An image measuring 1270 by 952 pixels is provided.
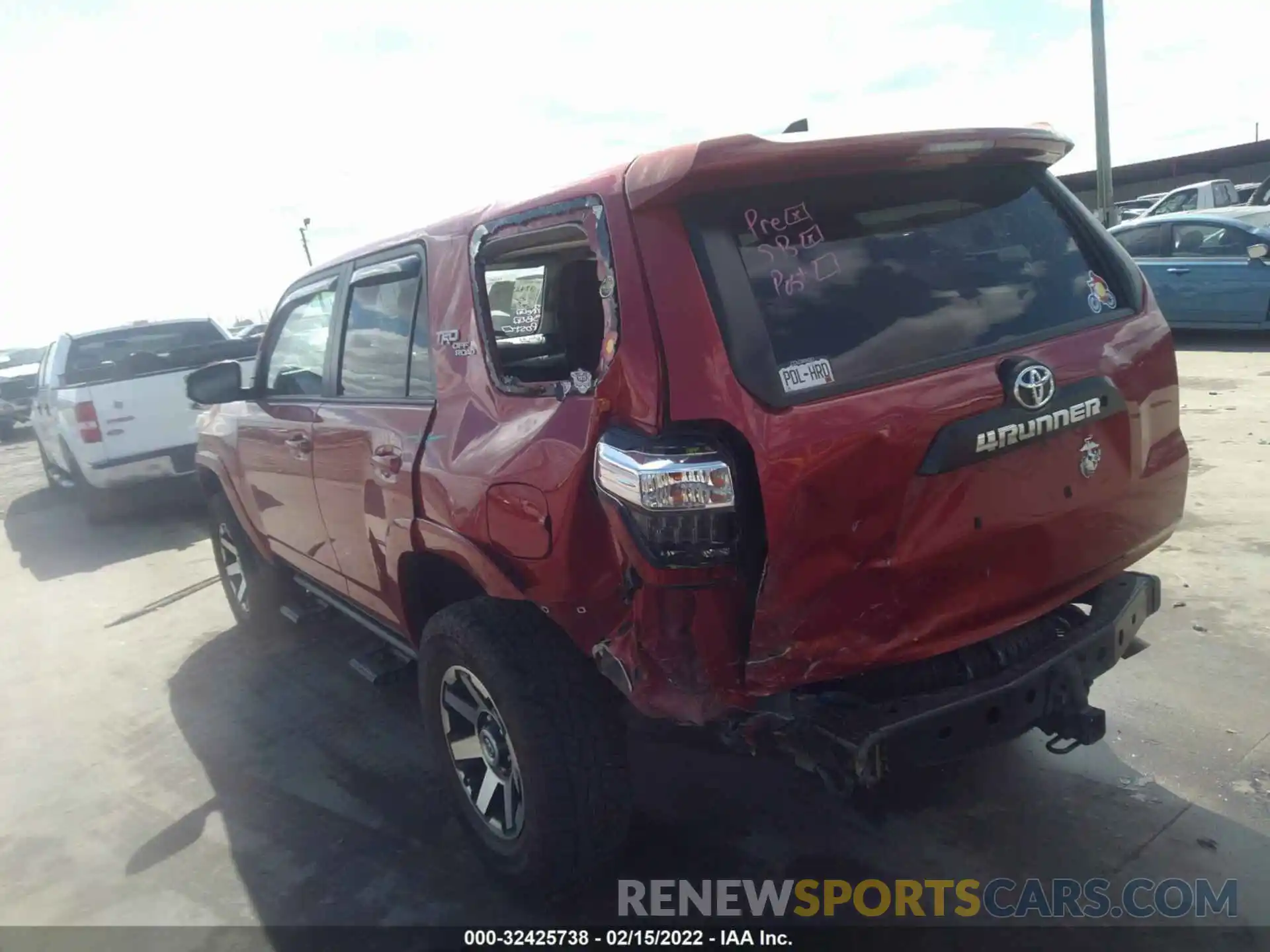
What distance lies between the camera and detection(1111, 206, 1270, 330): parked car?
34.0 feet

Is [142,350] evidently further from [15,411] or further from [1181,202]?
[1181,202]

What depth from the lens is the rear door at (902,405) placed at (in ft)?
7.06

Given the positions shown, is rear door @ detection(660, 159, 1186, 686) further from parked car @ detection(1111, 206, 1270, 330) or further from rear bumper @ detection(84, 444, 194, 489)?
parked car @ detection(1111, 206, 1270, 330)

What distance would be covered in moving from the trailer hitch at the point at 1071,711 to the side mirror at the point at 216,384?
3.60 metres

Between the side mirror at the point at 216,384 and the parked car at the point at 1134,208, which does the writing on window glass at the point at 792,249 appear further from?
the parked car at the point at 1134,208

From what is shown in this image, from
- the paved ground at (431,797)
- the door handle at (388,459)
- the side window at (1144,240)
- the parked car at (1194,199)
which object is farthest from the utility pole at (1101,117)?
the door handle at (388,459)

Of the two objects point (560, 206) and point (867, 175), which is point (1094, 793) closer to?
point (867, 175)

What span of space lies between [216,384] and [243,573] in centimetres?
139

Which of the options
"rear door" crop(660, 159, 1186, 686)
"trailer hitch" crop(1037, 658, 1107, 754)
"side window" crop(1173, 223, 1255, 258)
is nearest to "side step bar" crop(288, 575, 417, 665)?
"rear door" crop(660, 159, 1186, 686)

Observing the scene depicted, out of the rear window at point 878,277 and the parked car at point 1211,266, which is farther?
the parked car at point 1211,266

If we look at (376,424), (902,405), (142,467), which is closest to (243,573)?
(376,424)

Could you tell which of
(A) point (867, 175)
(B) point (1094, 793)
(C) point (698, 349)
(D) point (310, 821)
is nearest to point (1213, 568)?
(B) point (1094, 793)

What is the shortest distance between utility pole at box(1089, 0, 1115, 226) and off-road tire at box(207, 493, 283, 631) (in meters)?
14.9

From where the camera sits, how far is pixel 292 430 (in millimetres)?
4016
